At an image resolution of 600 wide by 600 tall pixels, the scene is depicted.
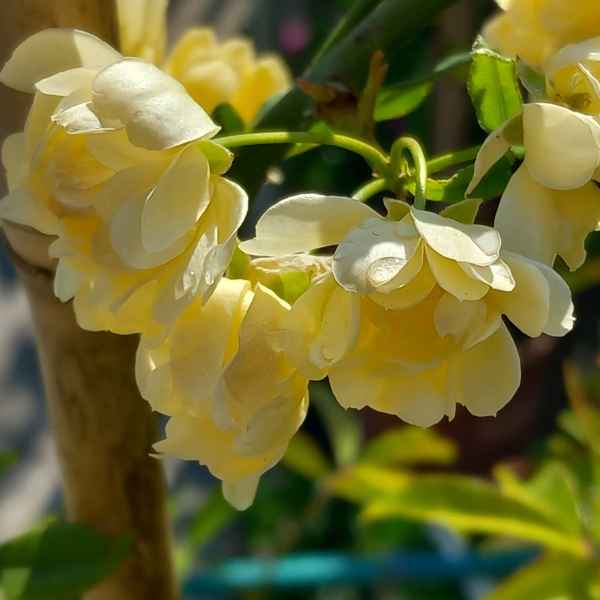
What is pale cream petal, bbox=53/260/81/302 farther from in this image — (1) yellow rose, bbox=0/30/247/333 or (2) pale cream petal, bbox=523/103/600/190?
(2) pale cream petal, bbox=523/103/600/190

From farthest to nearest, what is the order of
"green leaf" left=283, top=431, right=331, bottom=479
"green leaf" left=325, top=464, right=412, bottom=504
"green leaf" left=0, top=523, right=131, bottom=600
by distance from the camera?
"green leaf" left=283, top=431, right=331, bottom=479 → "green leaf" left=325, top=464, right=412, bottom=504 → "green leaf" left=0, top=523, right=131, bottom=600

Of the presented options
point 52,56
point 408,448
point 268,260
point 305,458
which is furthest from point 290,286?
point 305,458

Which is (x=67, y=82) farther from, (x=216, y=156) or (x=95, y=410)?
(x=95, y=410)

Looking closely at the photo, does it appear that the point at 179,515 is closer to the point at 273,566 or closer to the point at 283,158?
the point at 273,566

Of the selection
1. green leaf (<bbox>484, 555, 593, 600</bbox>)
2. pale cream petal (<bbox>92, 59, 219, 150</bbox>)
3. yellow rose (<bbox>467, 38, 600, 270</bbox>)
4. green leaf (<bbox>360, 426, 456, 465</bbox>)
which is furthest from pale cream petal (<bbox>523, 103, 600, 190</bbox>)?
green leaf (<bbox>360, 426, 456, 465</bbox>)

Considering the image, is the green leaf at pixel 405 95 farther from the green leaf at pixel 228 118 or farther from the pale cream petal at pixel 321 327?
the pale cream petal at pixel 321 327

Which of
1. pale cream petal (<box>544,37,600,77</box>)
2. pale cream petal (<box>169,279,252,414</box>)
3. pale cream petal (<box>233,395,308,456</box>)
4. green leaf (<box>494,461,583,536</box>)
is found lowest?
green leaf (<box>494,461,583,536</box>)
